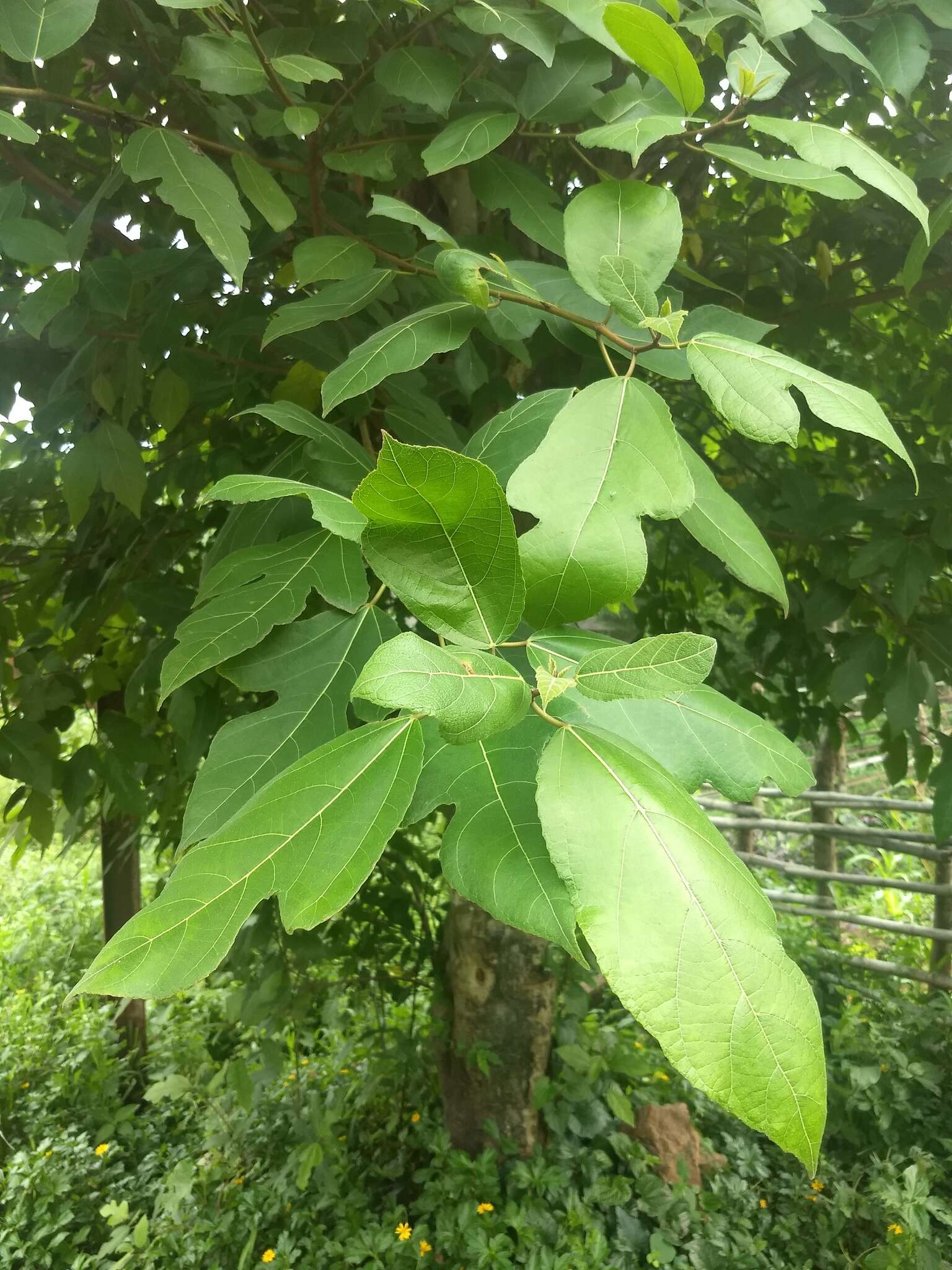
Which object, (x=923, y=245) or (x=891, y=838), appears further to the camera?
(x=891, y=838)

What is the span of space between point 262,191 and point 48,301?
0.28 meters

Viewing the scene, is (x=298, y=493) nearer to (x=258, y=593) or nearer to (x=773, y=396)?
(x=258, y=593)

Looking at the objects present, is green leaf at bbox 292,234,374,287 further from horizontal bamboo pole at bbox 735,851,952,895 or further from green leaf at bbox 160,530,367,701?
horizontal bamboo pole at bbox 735,851,952,895

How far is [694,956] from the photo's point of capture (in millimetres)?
376

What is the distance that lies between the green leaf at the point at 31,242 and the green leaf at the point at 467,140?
39 cm

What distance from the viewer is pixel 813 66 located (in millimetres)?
1253

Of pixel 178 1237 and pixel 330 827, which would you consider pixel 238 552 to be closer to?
pixel 330 827

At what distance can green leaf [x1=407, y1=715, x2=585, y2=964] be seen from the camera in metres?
0.47

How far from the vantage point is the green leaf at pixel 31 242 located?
2.70ft

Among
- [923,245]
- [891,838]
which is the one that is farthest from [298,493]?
[891,838]

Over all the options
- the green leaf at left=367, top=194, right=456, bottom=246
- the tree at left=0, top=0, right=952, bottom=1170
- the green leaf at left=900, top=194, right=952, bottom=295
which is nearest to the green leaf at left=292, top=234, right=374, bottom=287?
the tree at left=0, top=0, right=952, bottom=1170

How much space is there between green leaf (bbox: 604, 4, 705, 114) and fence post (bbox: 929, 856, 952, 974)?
11.3 ft

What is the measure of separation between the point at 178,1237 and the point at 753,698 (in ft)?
7.14

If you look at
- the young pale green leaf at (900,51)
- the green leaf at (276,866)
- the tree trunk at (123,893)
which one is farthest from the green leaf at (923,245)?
the tree trunk at (123,893)
